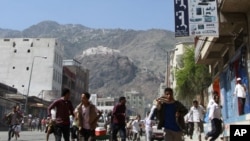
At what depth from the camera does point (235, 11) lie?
15.4 metres

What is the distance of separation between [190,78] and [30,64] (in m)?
43.7

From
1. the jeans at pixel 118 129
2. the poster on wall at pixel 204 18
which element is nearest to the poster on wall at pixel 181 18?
the poster on wall at pixel 204 18

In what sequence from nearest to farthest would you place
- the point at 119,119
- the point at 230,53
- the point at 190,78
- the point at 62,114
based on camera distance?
the point at 62,114 → the point at 119,119 → the point at 230,53 → the point at 190,78

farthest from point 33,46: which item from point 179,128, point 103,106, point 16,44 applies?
point 103,106

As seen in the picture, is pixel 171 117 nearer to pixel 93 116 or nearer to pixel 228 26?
pixel 93 116

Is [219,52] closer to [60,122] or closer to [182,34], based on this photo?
→ [182,34]

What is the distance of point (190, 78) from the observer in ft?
173

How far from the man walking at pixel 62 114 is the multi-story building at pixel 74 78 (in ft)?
281

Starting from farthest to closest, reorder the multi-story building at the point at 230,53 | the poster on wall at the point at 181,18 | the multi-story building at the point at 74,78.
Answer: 1. the multi-story building at the point at 74,78
2. the multi-story building at the point at 230,53
3. the poster on wall at the point at 181,18

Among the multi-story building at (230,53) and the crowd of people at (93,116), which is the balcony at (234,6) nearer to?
the multi-story building at (230,53)

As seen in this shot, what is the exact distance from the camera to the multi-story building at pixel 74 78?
9844 centimetres

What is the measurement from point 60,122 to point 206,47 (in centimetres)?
1370

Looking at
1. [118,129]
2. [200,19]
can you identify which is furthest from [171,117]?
[200,19]

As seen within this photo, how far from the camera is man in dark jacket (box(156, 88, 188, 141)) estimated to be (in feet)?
30.8
